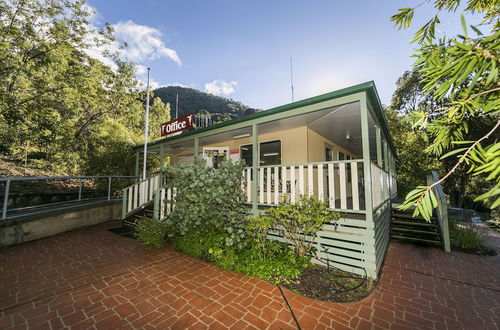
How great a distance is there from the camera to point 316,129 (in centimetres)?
677

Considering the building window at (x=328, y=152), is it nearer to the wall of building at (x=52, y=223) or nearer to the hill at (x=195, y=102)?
the wall of building at (x=52, y=223)

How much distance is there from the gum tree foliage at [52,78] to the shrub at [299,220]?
9.09 m

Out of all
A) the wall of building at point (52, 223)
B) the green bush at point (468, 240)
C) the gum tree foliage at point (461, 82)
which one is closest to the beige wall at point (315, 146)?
the green bush at point (468, 240)

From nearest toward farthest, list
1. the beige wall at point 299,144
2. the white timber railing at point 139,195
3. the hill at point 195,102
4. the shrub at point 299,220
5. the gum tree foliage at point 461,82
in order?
the gum tree foliage at point 461,82 → the shrub at point 299,220 → the white timber railing at point 139,195 → the beige wall at point 299,144 → the hill at point 195,102

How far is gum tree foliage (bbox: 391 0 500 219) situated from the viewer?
1.10 metres

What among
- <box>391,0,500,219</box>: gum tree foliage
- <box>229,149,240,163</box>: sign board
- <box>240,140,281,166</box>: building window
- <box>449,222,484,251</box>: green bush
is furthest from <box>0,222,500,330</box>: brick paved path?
<box>229,149,240,163</box>: sign board

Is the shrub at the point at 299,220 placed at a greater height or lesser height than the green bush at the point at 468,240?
greater

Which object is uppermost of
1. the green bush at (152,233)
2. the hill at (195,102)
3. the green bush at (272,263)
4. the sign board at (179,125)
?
the hill at (195,102)

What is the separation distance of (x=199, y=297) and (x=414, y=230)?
6366 mm

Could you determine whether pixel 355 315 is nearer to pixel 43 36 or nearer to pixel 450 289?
pixel 450 289

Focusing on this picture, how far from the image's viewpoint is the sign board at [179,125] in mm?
7396

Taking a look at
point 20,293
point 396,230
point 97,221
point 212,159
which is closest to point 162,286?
point 20,293

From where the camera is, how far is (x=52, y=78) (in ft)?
24.9

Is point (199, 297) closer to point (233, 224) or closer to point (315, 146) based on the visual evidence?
point (233, 224)
